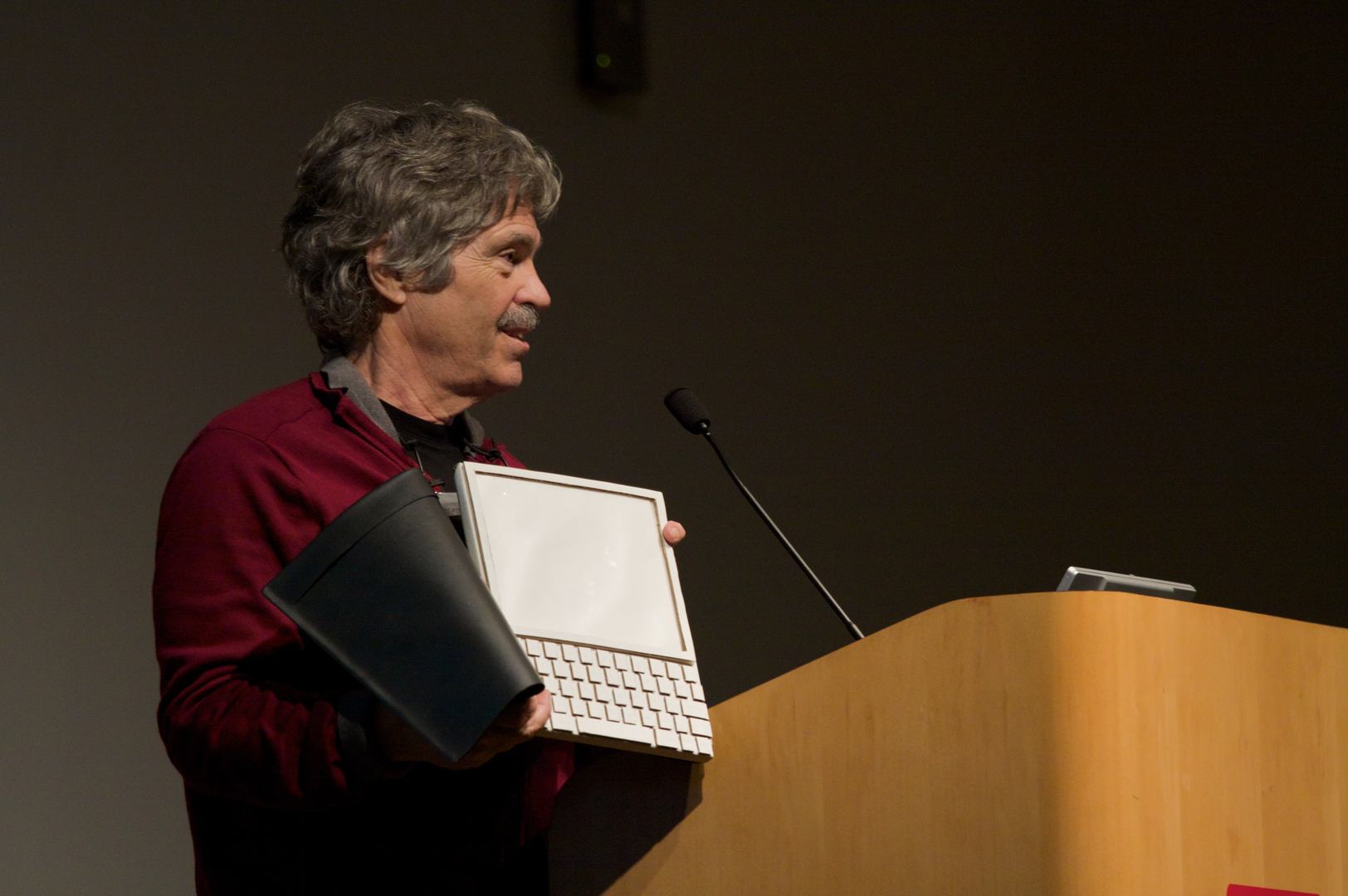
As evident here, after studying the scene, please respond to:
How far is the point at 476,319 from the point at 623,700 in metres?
0.66

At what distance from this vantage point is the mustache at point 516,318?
1935 mm

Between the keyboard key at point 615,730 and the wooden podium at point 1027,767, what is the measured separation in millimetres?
111

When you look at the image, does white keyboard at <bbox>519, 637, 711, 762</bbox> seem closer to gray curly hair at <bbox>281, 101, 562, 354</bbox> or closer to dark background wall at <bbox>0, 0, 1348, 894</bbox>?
gray curly hair at <bbox>281, 101, 562, 354</bbox>

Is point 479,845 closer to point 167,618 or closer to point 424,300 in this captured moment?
point 167,618

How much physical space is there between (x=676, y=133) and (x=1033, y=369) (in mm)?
1151

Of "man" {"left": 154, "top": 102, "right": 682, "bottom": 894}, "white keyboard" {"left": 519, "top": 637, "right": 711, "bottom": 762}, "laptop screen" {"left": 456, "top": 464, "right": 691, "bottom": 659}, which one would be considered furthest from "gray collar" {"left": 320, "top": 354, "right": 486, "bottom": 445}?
"white keyboard" {"left": 519, "top": 637, "right": 711, "bottom": 762}

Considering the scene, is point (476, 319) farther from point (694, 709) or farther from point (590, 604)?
point (694, 709)

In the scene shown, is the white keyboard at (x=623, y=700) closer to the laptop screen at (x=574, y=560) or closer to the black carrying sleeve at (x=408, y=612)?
the laptop screen at (x=574, y=560)

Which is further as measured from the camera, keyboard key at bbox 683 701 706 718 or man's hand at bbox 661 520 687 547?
man's hand at bbox 661 520 687 547

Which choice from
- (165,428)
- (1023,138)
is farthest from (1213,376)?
(165,428)

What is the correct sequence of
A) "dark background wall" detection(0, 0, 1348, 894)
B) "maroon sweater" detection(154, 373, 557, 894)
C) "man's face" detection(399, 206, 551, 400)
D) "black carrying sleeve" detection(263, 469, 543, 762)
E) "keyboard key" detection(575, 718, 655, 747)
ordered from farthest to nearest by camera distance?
"dark background wall" detection(0, 0, 1348, 894) < "man's face" detection(399, 206, 551, 400) < "maroon sweater" detection(154, 373, 557, 894) < "keyboard key" detection(575, 718, 655, 747) < "black carrying sleeve" detection(263, 469, 543, 762)

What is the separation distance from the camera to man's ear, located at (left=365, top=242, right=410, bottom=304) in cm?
192

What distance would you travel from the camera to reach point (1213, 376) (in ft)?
14.0

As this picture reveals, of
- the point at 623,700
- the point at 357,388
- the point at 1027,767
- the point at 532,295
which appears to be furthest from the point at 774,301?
the point at 1027,767
